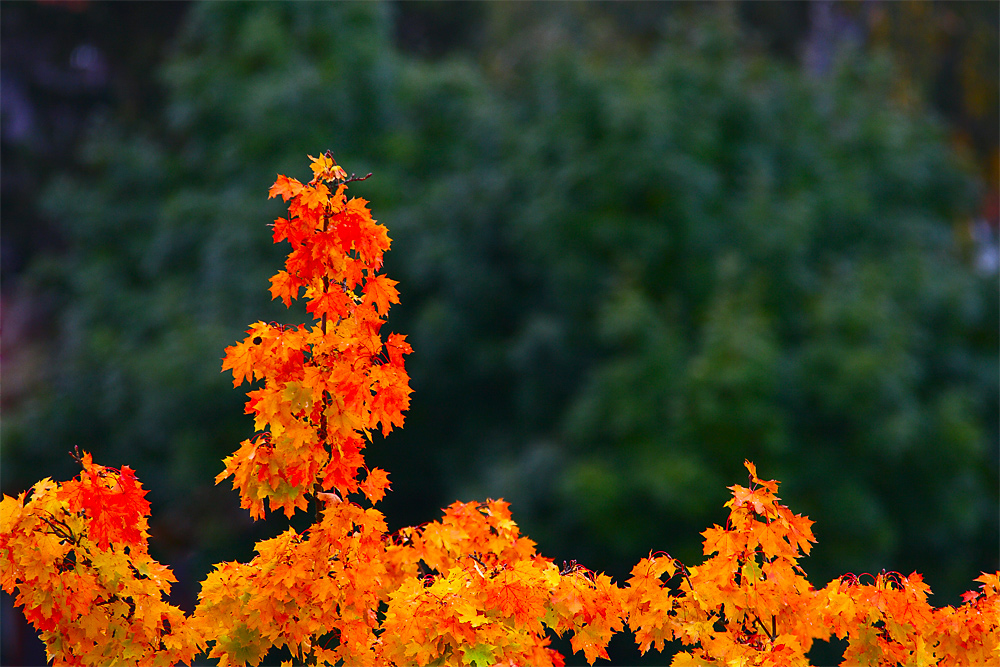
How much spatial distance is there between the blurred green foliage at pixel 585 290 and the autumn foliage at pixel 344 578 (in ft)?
12.8

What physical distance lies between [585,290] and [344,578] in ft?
18.1

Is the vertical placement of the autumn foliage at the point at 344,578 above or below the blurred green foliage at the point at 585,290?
below

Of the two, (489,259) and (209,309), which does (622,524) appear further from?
(209,309)

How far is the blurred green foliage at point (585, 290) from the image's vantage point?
7.33 meters

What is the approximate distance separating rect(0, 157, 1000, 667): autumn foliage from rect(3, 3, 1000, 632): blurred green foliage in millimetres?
3897

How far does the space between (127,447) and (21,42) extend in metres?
7.62

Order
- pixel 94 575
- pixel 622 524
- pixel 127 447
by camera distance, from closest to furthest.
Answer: pixel 94 575 → pixel 622 524 → pixel 127 447

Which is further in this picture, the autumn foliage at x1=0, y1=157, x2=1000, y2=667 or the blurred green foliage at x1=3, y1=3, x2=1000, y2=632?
the blurred green foliage at x1=3, y1=3, x2=1000, y2=632

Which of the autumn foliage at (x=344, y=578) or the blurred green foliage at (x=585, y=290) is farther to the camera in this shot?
the blurred green foliage at (x=585, y=290)

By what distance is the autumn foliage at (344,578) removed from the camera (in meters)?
2.75

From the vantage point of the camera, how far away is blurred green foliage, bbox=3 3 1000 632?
7.33m

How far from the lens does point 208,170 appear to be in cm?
1133

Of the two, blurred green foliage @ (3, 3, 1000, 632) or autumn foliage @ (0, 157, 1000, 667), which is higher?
blurred green foliage @ (3, 3, 1000, 632)

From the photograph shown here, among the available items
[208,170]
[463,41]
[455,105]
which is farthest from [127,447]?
[463,41]
